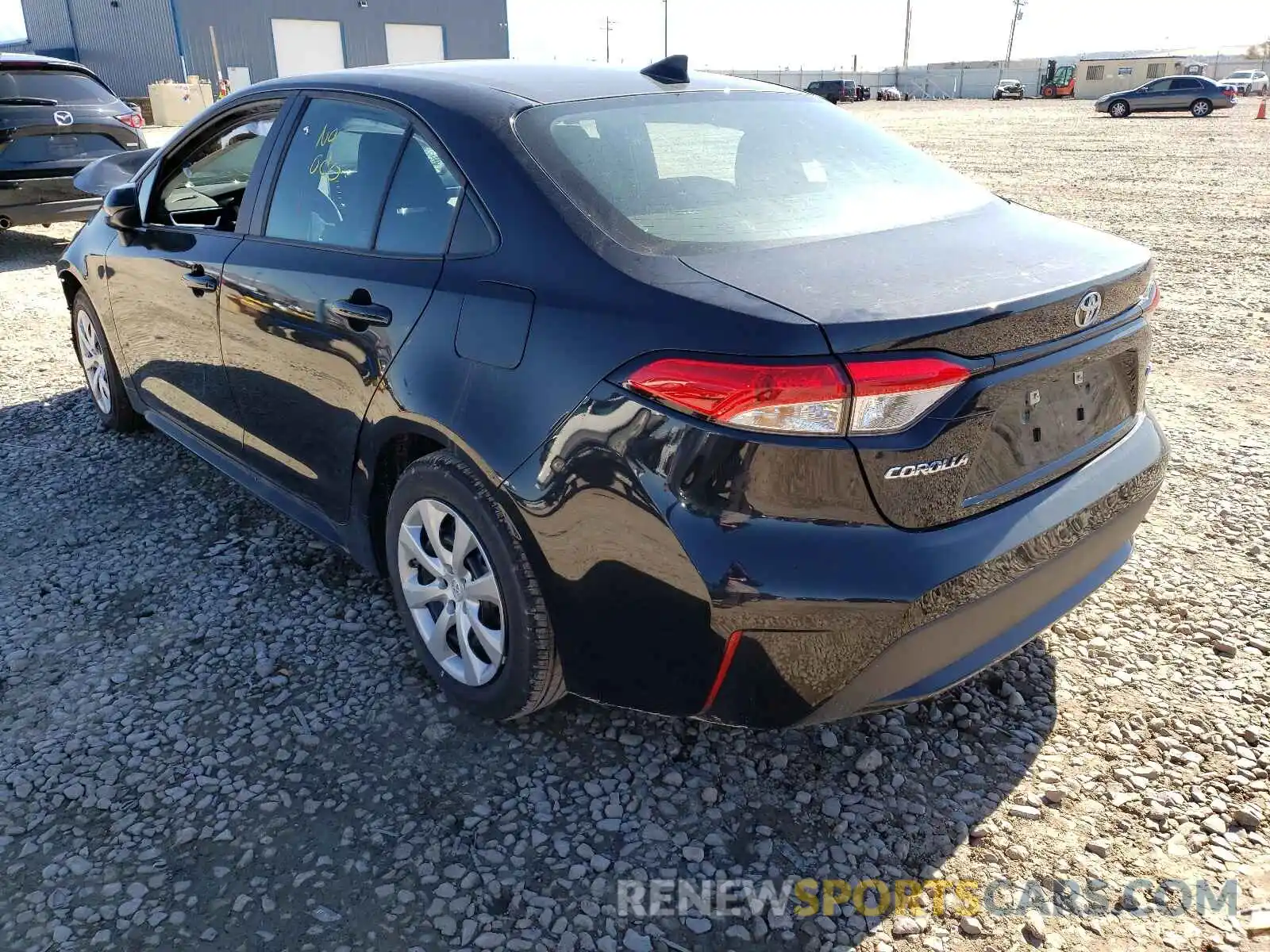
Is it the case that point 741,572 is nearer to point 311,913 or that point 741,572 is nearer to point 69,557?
point 311,913

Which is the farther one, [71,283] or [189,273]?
[71,283]

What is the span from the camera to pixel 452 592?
262 cm

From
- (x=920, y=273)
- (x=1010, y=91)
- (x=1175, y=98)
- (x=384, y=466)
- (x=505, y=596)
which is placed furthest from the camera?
(x=1010, y=91)

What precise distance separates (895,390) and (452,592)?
133cm

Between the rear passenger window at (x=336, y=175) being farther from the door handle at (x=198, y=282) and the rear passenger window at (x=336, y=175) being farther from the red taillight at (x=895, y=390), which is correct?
the red taillight at (x=895, y=390)

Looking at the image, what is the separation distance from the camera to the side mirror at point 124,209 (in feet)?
12.9

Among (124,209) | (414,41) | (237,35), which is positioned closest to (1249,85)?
(414,41)

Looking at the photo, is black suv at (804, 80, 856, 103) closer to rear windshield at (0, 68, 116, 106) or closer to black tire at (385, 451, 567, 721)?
rear windshield at (0, 68, 116, 106)

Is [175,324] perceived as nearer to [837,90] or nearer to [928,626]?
[928,626]

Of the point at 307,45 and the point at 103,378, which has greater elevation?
the point at 307,45

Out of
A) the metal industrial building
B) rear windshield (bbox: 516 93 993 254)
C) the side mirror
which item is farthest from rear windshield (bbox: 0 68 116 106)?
the metal industrial building

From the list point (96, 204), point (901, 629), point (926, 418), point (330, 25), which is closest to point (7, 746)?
point (901, 629)

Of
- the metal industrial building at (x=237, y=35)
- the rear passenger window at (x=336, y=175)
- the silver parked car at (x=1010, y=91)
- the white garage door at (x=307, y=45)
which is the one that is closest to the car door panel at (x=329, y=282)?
the rear passenger window at (x=336, y=175)

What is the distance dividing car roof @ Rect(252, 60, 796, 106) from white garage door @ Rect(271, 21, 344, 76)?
4061cm
